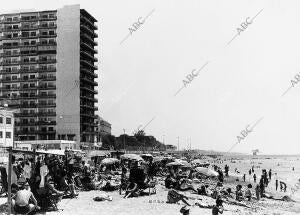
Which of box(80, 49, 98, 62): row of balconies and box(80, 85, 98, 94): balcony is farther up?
box(80, 49, 98, 62): row of balconies

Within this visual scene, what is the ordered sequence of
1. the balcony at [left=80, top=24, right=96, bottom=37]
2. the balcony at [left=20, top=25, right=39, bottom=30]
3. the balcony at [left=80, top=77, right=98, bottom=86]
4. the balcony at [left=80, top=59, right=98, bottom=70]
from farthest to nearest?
the balcony at [left=80, top=77, right=98, bottom=86]
the balcony at [left=80, top=59, right=98, bottom=70]
the balcony at [left=20, top=25, right=39, bottom=30]
the balcony at [left=80, top=24, right=96, bottom=37]

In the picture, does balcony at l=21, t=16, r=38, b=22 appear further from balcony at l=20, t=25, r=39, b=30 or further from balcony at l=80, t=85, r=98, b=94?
balcony at l=80, t=85, r=98, b=94

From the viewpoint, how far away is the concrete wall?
9775cm

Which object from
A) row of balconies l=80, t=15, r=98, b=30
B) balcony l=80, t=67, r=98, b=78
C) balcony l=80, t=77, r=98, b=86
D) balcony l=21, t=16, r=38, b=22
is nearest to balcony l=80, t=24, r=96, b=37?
row of balconies l=80, t=15, r=98, b=30

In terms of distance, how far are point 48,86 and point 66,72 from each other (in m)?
5.47

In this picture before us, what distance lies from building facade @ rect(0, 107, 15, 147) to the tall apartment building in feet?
72.0

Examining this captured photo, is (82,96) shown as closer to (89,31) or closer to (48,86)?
(48,86)

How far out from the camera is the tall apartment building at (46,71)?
97875mm

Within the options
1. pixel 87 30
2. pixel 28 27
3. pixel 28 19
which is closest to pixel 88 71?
pixel 87 30

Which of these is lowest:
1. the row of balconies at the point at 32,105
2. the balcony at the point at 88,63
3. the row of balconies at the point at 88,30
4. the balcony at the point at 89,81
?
the row of balconies at the point at 32,105

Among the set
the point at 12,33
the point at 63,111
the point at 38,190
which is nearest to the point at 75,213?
the point at 38,190

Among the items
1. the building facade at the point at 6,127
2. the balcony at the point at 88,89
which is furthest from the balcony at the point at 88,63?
the building facade at the point at 6,127

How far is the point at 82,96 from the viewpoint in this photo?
9962cm

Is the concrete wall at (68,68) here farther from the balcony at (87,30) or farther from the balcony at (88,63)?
the balcony at (88,63)
